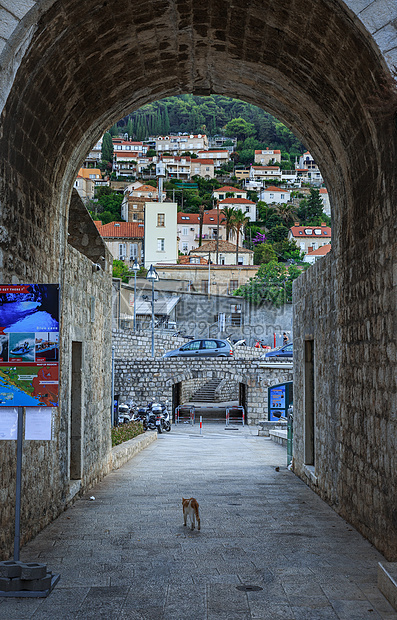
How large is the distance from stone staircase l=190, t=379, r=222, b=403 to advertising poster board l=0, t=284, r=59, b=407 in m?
37.7

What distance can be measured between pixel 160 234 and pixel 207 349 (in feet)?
130

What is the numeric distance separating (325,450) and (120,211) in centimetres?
9362

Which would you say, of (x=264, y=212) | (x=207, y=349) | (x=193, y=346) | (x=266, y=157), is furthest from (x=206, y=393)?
(x=266, y=157)

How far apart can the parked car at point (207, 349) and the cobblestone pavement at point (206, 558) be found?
24.4 meters

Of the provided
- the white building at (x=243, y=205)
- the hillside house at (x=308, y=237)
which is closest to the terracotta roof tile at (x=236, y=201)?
the white building at (x=243, y=205)

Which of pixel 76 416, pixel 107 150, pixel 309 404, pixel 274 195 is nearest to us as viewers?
pixel 76 416

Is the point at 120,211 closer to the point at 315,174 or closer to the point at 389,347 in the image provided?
the point at 315,174

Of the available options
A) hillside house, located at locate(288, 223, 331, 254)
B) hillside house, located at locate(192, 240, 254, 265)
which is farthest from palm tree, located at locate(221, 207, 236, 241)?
hillside house, located at locate(288, 223, 331, 254)

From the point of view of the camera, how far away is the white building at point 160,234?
236 feet

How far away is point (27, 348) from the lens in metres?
4.59

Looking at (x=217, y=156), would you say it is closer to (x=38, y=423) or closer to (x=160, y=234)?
(x=160, y=234)

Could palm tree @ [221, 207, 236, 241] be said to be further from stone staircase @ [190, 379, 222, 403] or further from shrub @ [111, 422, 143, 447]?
shrub @ [111, 422, 143, 447]

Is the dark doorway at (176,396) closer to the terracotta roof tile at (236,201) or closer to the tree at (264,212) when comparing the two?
the terracotta roof tile at (236,201)

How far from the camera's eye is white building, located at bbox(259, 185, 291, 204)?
11912 cm
